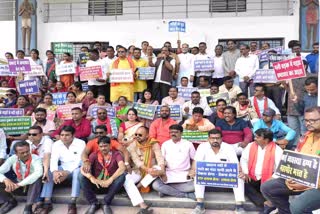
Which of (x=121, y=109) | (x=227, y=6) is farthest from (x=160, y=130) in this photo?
(x=227, y=6)

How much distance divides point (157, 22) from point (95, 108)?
24.1 feet

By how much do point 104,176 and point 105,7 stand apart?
10112mm

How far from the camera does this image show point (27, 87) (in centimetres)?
805

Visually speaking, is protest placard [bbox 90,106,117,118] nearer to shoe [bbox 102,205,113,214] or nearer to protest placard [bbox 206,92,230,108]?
protest placard [bbox 206,92,230,108]

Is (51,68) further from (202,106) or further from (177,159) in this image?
(177,159)

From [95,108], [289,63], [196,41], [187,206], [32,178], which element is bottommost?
[187,206]

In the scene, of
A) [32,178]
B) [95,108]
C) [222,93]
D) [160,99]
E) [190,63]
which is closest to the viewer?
[32,178]

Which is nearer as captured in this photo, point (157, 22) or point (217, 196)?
point (217, 196)

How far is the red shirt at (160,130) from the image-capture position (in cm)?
666

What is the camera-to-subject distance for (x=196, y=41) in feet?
44.5

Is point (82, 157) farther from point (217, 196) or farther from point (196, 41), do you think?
point (196, 41)

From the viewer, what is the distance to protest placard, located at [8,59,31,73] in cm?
841

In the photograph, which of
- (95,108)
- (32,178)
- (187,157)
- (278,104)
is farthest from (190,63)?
(32,178)

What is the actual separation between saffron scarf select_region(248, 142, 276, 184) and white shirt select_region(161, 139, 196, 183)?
96cm
